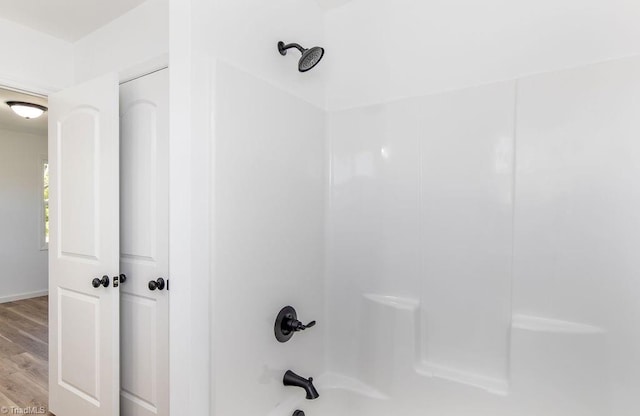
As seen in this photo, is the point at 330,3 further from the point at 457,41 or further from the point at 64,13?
the point at 64,13

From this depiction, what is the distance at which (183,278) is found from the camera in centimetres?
110

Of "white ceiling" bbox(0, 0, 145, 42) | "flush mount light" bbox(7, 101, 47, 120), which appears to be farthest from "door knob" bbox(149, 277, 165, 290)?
"flush mount light" bbox(7, 101, 47, 120)

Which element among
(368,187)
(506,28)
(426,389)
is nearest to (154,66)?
(368,187)

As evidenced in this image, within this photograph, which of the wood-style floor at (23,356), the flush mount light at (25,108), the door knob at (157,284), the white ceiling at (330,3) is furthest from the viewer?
the flush mount light at (25,108)

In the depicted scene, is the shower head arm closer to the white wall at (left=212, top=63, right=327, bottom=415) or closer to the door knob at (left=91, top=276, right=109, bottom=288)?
the white wall at (left=212, top=63, right=327, bottom=415)

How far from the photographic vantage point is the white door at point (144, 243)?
1795 millimetres

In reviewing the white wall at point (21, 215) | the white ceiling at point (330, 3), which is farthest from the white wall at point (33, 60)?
the white wall at point (21, 215)

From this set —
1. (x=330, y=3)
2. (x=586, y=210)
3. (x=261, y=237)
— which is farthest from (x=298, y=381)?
(x=330, y=3)

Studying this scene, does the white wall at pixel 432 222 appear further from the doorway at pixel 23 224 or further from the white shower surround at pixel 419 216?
the doorway at pixel 23 224

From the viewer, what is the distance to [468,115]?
1396 millimetres

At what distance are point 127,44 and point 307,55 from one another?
50.1 inches

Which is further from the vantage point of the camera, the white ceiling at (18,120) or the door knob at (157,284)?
the white ceiling at (18,120)

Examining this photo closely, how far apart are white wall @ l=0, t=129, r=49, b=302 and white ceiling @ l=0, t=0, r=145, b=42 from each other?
13.1ft

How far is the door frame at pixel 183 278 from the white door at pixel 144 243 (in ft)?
2.43
